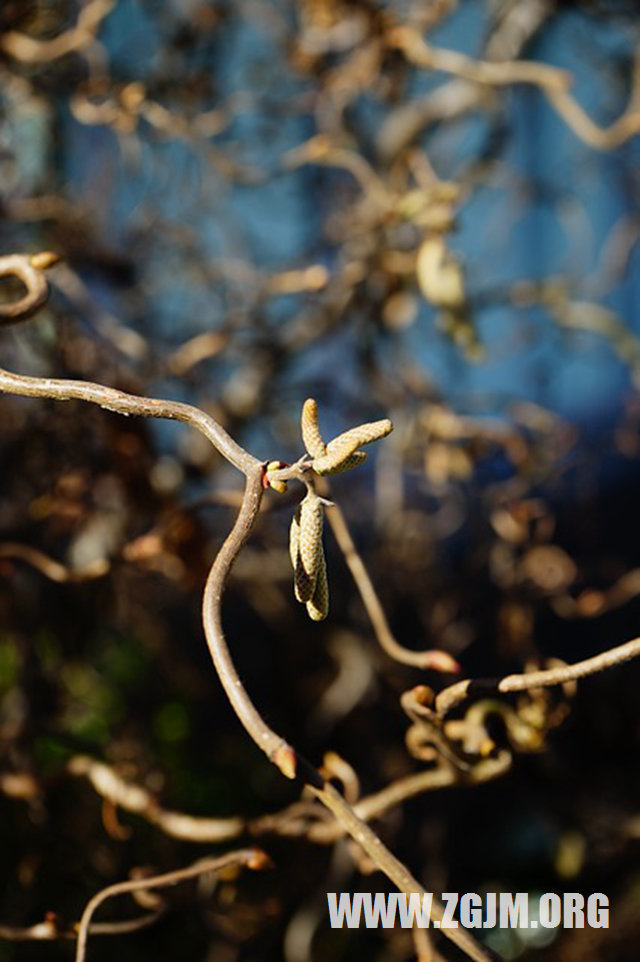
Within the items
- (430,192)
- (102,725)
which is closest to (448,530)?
(102,725)

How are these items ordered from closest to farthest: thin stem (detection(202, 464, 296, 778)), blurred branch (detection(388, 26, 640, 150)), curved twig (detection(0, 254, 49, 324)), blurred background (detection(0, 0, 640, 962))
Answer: thin stem (detection(202, 464, 296, 778))
curved twig (detection(0, 254, 49, 324))
blurred branch (detection(388, 26, 640, 150))
blurred background (detection(0, 0, 640, 962))

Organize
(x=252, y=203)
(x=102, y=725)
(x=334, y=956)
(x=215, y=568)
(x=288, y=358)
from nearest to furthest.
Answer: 1. (x=215, y=568)
2. (x=288, y=358)
3. (x=334, y=956)
4. (x=102, y=725)
5. (x=252, y=203)

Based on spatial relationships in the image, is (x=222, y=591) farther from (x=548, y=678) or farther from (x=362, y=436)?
(x=548, y=678)

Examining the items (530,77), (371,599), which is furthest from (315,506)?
(530,77)

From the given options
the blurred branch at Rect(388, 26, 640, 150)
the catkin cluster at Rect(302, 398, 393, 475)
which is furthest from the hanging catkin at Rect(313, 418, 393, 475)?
the blurred branch at Rect(388, 26, 640, 150)

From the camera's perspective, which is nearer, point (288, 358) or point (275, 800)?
point (288, 358)

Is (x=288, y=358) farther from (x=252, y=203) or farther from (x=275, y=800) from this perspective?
(x=252, y=203)

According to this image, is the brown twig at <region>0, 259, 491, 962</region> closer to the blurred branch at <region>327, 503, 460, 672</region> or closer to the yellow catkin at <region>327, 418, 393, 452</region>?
the yellow catkin at <region>327, 418, 393, 452</region>
